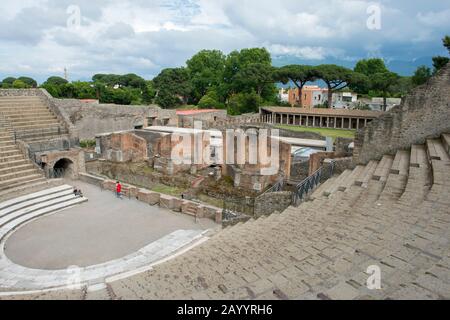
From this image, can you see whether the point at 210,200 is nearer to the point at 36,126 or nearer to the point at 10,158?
the point at 10,158

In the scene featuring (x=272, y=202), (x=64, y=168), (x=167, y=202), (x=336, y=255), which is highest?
(x=336, y=255)

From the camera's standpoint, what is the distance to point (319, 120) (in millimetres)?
41719

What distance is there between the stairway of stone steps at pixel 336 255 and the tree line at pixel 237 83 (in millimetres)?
32150

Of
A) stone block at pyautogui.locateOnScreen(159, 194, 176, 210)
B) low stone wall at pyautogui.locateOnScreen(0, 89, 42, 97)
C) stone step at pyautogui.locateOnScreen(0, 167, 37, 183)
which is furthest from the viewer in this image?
low stone wall at pyautogui.locateOnScreen(0, 89, 42, 97)

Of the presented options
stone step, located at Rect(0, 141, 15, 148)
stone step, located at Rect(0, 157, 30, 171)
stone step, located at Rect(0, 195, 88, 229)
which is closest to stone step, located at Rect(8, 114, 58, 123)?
stone step, located at Rect(0, 141, 15, 148)

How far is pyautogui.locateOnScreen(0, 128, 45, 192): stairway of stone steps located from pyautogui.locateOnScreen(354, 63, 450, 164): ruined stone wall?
A: 563 inches

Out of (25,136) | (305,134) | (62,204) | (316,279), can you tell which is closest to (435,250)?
(316,279)

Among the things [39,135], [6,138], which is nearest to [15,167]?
[6,138]

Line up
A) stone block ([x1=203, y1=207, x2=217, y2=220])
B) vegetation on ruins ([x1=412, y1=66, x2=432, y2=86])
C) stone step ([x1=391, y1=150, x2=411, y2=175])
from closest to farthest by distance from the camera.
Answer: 1. stone step ([x1=391, y1=150, x2=411, y2=175])
2. stone block ([x1=203, y1=207, x2=217, y2=220])
3. vegetation on ruins ([x1=412, y1=66, x2=432, y2=86])

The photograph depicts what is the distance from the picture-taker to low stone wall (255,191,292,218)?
36.2 feet

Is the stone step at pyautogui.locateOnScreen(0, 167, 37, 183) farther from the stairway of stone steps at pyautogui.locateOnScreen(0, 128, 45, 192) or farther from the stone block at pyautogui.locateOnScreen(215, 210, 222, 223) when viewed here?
the stone block at pyautogui.locateOnScreen(215, 210, 222, 223)

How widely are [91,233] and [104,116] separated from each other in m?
20.4

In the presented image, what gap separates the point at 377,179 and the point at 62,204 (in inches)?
459

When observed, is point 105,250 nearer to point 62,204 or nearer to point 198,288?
point 62,204
